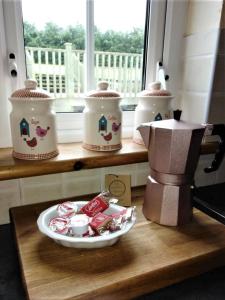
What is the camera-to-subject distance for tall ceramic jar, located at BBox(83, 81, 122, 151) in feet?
2.33

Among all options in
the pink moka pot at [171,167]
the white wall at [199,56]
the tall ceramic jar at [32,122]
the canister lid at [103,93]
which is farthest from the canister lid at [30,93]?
the white wall at [199,56]

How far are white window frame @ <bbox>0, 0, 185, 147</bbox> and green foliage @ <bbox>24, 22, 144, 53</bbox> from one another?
0.03 metres

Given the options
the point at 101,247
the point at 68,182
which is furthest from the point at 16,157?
the point at 101,247

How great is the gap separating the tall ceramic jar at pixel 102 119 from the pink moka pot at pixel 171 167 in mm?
126

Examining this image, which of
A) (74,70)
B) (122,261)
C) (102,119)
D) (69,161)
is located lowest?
(122,261)

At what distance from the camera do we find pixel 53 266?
0.51m

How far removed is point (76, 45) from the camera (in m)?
0.83

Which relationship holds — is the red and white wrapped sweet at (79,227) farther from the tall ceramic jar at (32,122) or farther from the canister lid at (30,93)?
the canister lid at (30,93)

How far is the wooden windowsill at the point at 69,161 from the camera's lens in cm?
65

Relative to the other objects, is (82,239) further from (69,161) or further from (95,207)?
(69,161)

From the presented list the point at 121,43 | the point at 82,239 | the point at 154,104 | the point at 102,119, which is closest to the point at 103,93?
the point at 102,119

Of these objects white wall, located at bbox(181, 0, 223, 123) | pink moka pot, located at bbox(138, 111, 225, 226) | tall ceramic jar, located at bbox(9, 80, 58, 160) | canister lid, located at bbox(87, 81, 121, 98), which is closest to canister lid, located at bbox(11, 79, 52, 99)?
tall ceramic jar, located at bbox(9, 80, 58, 160)

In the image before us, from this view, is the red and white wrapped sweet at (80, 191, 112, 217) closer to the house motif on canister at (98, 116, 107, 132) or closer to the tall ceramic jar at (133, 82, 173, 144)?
the house motif on canister at (98, 116, 107, 132)

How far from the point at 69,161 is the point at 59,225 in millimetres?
188
